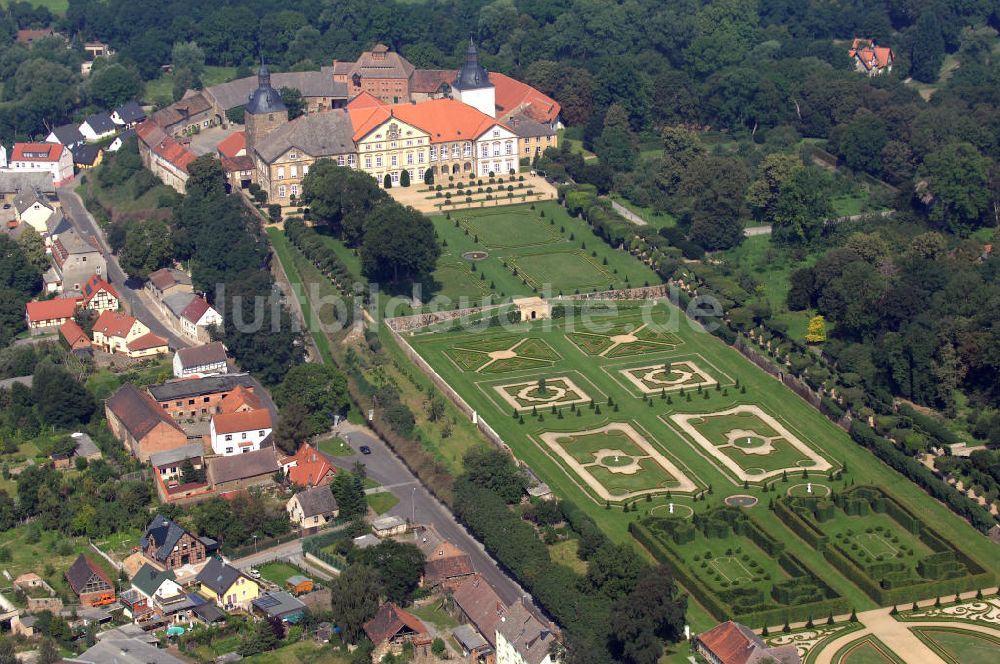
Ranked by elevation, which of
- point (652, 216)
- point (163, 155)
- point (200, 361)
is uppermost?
point (163, 155)

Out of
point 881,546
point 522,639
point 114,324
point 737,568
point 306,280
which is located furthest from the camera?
point 306,280

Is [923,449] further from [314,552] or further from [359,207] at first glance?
[359,207]

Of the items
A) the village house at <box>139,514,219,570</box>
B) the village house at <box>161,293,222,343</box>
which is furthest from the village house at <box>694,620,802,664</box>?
A: the village house at <box>161,293,222,343</box>

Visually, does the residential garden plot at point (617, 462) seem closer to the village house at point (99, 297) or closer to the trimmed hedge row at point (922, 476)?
the trimmed hedge row at point (922, 476)

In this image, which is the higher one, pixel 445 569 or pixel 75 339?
pixel 445 569

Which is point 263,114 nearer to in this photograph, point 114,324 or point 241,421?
point 114,324

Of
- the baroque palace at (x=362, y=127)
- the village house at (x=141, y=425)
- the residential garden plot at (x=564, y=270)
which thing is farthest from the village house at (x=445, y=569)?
the baroque palace at (x=362, y=127)

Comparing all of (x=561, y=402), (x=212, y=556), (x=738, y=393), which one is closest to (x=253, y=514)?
(x=212, y=556)

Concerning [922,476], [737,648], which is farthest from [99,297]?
[737,648]
